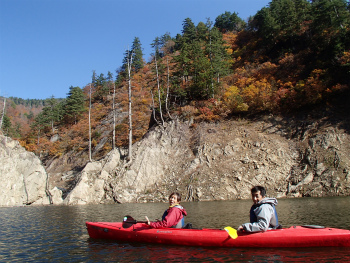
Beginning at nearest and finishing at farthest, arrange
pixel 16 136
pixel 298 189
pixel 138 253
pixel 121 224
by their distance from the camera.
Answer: pixel 138 253 < pixel 121 224 < pixel 298 189 < pixel 16 136

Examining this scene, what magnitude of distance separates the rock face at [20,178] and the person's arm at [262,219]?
28.0 metres

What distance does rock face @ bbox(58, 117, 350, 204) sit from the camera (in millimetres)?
24641

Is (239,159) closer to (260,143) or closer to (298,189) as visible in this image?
(260,143)

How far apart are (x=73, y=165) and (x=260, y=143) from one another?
104 ft

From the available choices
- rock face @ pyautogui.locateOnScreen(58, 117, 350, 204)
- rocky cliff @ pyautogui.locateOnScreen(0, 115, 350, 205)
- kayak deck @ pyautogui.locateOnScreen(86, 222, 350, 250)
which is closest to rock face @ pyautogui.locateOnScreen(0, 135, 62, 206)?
rocky cliff @ pyautogui.locateOnScreen(0, 115, 350, 205)

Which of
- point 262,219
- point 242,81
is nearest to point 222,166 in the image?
point 242,81

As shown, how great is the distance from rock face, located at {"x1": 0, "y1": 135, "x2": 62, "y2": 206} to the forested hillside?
44.8 feet

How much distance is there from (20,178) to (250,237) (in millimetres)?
30049

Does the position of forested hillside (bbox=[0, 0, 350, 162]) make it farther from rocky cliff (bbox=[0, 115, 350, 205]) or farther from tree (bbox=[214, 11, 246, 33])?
tree (bbox=[214, 11, 246, 33])

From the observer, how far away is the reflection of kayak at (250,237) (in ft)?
25.6

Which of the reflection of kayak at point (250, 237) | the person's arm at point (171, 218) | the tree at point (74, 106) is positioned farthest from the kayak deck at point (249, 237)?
the tree at point (74, 106)

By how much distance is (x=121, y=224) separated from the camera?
34.6 ft

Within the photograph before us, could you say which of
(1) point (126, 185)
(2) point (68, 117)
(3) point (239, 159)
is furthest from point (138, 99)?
(3) point (239, 159)

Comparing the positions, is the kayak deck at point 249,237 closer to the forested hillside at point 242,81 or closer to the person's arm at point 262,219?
the person's arm at point 262,219
